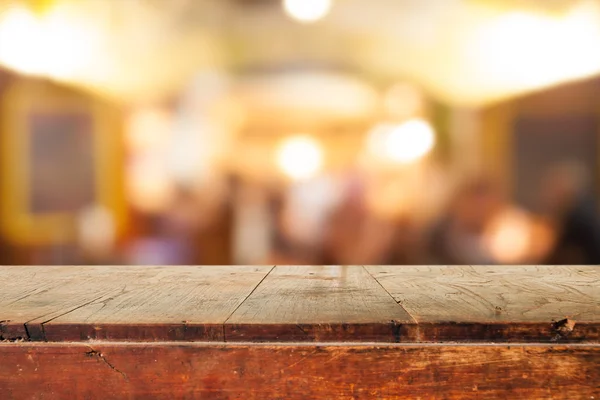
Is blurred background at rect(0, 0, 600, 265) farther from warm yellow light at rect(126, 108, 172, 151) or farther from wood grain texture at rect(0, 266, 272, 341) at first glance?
wood grain texture at rect(0, 266, 272, 341)

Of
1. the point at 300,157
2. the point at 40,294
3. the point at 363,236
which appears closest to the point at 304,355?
the point at 40,294

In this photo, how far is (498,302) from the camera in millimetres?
449

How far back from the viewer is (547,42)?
104 inches

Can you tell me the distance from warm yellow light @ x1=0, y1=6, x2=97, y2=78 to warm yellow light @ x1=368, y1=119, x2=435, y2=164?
1588mm

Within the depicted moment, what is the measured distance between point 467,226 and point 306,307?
7.63 ft

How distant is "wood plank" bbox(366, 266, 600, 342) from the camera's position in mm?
388

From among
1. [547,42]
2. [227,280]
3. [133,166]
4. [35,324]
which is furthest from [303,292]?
[547,42]

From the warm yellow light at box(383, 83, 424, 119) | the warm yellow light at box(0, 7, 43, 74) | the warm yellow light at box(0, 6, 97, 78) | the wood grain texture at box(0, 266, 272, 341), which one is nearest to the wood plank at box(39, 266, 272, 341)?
the wood grain texture at box(0, 266, 272, 341)

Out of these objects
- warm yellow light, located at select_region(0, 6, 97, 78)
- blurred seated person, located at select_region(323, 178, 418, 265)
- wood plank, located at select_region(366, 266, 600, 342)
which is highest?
warm yellow light, located at select_region(0, 6, 97, 78)

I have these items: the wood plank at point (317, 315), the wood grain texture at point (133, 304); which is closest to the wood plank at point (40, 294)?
the wood grain texture at point (133, 304)

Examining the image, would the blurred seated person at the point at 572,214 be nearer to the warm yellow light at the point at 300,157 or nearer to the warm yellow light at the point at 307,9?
the warm yellow light at the point at 300,157

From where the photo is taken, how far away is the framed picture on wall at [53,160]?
283 cm

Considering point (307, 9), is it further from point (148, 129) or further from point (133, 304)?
point (133, 304)

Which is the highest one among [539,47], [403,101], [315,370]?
[539,47]
